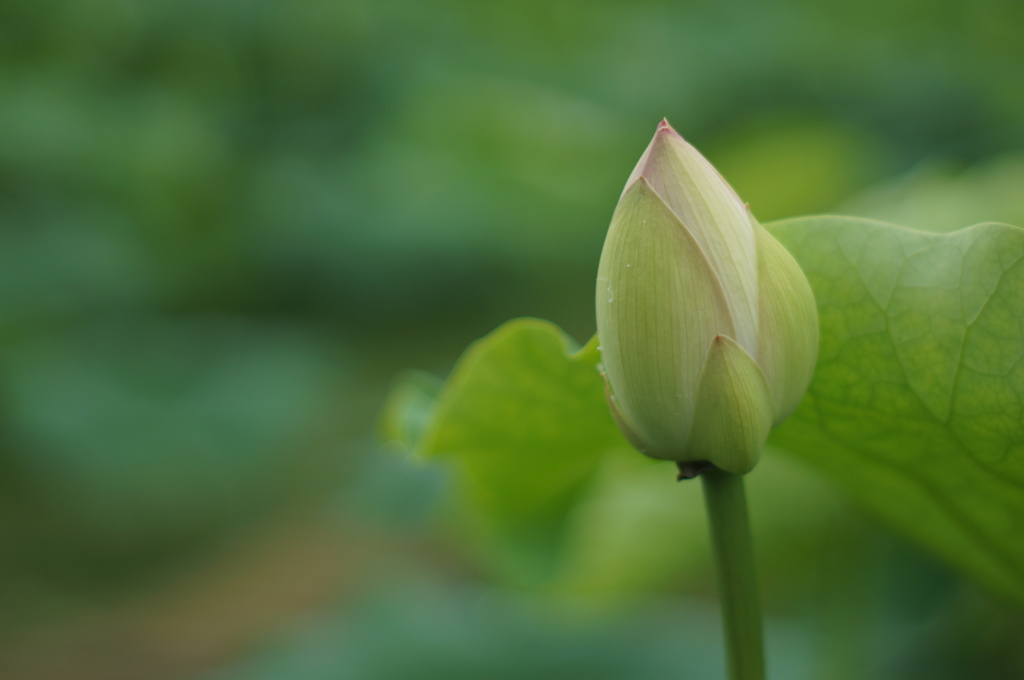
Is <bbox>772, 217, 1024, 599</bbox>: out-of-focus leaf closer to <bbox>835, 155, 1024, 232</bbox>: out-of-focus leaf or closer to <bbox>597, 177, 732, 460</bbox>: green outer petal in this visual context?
<bbox>597, 177, 732, 460</bbox>: green outer petal

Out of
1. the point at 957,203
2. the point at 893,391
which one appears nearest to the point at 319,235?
the point at 957,203

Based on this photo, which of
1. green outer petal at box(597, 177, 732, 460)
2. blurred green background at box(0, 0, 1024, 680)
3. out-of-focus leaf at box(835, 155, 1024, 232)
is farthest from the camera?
blurred green background at box(0, 0, 1024, 680)

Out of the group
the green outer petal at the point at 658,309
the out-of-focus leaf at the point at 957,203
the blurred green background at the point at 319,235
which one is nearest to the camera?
the green outer petal at the point at 658,309

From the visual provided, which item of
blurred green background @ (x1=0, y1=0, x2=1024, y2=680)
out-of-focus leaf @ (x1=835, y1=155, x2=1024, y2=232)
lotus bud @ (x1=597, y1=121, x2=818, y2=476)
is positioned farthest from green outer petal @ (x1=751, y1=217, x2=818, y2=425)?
blurred green background @ (x1=0, y1=0, x2=1024, y2=680)

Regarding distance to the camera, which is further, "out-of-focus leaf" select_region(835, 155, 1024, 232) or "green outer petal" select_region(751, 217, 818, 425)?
"out-of-focus leaf" select_region(835, 155, 1024, 232)

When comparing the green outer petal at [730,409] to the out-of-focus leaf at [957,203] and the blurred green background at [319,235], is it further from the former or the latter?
the blurred green background at [319,235]

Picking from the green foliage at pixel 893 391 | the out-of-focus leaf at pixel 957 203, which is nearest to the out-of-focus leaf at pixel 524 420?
the green foliage at pixel 893 391

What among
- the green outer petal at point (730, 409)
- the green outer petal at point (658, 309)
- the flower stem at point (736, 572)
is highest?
the green outer petal at point (658, 309)

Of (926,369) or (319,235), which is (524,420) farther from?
(319,235)
